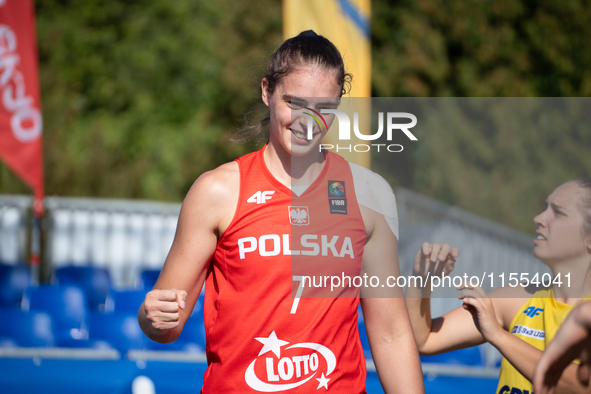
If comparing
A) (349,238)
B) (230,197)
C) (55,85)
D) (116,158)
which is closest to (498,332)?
(349,238)

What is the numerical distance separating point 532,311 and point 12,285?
5.23 meters

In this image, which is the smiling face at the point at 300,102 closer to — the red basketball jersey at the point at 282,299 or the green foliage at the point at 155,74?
the red basketball jersey at the point at 282,299

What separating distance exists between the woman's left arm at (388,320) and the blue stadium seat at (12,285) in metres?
4.91

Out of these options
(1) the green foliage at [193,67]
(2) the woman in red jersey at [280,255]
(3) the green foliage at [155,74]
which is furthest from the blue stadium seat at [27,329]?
(3) the green foliage at [155,74]

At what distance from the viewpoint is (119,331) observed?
16.0ft

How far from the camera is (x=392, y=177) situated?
83.8 inches

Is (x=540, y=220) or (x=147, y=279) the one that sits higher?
(x=540, y=220)

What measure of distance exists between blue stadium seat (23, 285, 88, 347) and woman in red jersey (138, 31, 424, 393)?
3901 millimetres

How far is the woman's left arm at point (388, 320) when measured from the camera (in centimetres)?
180

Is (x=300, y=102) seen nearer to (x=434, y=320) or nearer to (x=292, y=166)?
(x=292, y=166)

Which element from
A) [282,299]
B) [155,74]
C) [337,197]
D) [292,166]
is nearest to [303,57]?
[292,166]

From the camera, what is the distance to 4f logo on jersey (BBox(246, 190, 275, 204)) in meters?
1.71

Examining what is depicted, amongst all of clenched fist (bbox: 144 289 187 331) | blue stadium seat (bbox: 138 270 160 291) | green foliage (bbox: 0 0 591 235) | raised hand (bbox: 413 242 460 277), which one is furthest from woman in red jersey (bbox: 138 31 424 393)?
green foliage (bbox: 0 0 591 235)

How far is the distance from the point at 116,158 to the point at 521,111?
11.0 m
